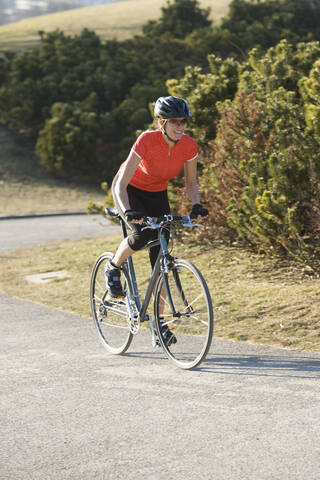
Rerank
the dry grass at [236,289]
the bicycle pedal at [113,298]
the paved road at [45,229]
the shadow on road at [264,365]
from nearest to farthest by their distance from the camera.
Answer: the shadow on road at [264,365], the bicycle pedal at [113,298], the dry grass at [236,289], the paved road at [45,229]

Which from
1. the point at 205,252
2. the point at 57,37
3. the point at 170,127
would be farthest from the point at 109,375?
the point at 57,37

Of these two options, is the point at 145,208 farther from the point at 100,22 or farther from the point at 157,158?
the point at 100,22

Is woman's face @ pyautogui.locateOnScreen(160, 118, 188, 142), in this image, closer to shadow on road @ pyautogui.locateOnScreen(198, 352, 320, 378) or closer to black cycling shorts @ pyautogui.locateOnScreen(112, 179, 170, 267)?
black cycling shorts @ pyautogui.locateOnScreen(112, 179, 170, 267)

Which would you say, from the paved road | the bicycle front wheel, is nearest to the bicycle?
the bicycle front wheel

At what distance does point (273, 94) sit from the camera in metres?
9.84

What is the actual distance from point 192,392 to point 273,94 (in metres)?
5.65

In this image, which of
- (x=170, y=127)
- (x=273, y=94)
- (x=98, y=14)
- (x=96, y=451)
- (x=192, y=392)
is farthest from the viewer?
(x=98, y=14)

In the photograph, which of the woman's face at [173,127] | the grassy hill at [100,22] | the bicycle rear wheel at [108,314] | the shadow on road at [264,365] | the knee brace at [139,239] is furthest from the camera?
the grassy hill at [100,22]

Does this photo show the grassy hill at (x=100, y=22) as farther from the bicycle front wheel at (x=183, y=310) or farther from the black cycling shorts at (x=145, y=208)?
the bicycle front wheel at (x=183, y=310)

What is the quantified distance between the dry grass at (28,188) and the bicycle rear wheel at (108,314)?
1587cm

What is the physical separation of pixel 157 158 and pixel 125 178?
0.29 meters

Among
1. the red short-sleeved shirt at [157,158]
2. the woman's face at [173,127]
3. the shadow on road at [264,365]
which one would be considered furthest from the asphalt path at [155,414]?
the woman's face at [173,127]

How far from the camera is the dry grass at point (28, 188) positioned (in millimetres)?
24141

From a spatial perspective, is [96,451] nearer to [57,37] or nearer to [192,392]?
[192,392]
